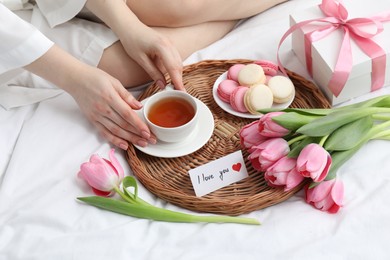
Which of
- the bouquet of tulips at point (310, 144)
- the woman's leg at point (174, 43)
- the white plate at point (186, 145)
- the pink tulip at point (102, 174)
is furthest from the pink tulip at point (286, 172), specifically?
the woman's leg at point (174, 43)

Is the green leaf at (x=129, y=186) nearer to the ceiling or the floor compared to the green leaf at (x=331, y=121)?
nearer to the floor

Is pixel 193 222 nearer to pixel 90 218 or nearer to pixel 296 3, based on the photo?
pixel 90 218

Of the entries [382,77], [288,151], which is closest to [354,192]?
[288,151]

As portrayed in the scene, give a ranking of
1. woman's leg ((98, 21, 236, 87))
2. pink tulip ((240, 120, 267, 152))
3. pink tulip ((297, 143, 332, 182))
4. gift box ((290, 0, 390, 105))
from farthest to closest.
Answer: woman's leg ((98, 21, 236, 87))
gift box ((290, 0, 390, 105))
pink tulip ((240, 120, 267, 152))
pink tulip ((297, 143, 332, 182))

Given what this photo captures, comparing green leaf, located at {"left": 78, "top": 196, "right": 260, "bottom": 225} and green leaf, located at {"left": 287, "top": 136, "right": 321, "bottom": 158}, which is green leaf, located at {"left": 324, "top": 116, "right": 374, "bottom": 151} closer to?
green leaf, located at {"left": 287, "top": 136, "right": 321, "bottom": 158}

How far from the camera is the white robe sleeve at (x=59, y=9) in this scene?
1365 mm

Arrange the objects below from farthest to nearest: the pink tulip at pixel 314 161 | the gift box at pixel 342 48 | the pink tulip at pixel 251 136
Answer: the gift box at pixel 342 48, the pink tulip at pixel 251 136, the pink tulip at pixel 314 161

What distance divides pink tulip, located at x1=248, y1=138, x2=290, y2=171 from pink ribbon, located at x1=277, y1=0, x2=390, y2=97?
23 cm

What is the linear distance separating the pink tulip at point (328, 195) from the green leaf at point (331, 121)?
95mm

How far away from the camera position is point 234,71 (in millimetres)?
1324

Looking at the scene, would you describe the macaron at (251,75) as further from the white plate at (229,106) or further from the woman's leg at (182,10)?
the woman's leg at (182,10)

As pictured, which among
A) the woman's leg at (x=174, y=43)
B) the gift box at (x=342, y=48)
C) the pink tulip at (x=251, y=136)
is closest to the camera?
the pink tulip at (x=251, y=136)

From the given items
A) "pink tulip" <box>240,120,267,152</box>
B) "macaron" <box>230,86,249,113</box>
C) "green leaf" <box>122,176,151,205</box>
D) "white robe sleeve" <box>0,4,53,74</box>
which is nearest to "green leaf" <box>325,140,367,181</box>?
"pink tulip" <box>240,120,267,152</box>

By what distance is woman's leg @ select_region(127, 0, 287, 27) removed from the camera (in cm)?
137
